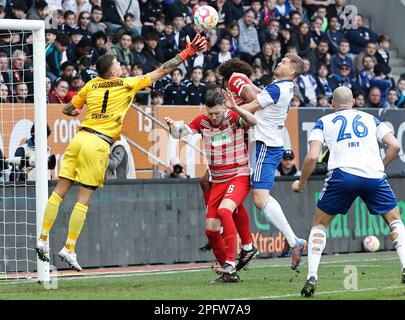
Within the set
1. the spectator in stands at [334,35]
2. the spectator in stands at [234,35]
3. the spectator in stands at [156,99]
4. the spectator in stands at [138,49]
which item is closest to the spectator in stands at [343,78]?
the spectator in stands at [334,35]

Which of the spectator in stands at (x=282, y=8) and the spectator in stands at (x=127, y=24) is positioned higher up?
the spectator in stands at (x=282, y=8)

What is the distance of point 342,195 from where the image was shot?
10.9 m

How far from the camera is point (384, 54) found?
25.6 meters

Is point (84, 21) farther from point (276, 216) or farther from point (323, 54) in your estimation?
point (276, 216)

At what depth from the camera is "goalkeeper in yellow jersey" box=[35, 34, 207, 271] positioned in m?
12.3

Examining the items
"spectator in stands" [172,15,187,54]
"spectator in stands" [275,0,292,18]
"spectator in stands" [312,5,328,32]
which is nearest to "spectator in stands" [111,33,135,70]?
"spectator in stands" [172,15,187,54]

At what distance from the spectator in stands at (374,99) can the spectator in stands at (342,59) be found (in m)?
0.93

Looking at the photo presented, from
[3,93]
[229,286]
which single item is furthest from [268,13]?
[229,286]

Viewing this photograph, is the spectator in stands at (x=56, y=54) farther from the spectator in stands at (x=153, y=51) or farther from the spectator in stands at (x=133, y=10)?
the spectator in stands at (x=133, y=10)

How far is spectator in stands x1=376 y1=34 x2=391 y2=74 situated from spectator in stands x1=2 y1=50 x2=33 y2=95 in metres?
9.83

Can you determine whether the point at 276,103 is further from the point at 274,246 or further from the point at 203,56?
the point at 203,56

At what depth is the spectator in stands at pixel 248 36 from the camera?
2247 centimetres

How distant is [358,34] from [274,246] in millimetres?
9096

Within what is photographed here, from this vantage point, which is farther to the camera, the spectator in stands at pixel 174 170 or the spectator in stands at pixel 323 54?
the spectator in stands at pixel 323 54
